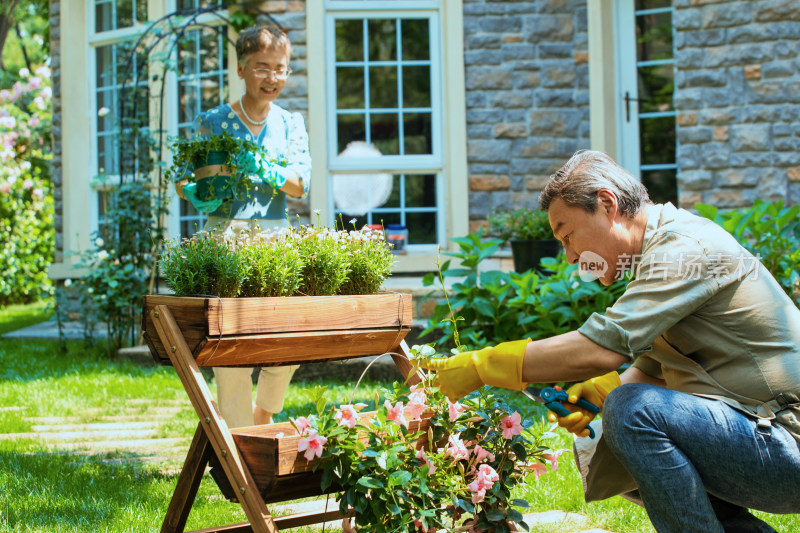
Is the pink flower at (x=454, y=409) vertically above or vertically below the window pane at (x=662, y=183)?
below

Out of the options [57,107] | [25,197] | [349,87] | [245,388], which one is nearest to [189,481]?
[245,388]

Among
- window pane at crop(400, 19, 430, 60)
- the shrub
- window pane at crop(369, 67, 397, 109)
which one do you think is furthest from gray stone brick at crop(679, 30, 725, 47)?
the shrub

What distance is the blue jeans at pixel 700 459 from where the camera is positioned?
1708 millimetres

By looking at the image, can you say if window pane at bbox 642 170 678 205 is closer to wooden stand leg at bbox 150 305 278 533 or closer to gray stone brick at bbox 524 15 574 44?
gray stone brick at bbox 524 15 574 44

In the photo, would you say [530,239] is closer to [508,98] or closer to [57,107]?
[508,98]

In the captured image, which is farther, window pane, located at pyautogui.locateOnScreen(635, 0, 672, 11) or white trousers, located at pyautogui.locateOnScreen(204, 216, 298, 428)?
window pane, located at pyautogui.locateOnScreen(635, 0, 672, 11)

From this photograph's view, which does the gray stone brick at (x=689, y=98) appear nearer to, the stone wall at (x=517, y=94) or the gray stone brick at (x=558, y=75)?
the stone wall at (x=517, y=94)

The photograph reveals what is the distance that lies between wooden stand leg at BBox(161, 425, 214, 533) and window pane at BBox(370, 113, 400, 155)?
16.3 feet

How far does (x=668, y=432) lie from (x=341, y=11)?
5.59 m

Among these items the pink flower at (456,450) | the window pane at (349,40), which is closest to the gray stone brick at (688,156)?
the window pane at (349,40)

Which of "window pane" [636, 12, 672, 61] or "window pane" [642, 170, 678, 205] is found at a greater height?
"window pane" [636, 12, 672, 61]

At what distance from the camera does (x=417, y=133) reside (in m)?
6.72

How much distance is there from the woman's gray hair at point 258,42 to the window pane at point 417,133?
390 cm

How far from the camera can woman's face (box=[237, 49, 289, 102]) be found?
2799 mm
